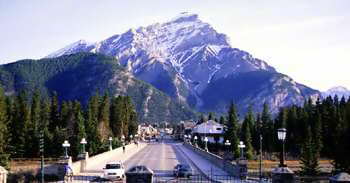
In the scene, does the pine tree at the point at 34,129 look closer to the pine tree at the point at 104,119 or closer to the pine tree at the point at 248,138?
the pine tree at the point at 104,119

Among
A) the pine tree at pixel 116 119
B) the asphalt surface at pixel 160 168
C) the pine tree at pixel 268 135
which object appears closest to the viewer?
the asphalt surface at pixel 160 168

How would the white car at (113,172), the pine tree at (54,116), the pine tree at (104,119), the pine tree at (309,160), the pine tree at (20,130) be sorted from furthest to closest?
the pine tree at (104,119), the pine tree at (54,116), the pine tree at (20,130), the pine tree at (309,160), the white car at (113,172)

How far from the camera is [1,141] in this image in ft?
238

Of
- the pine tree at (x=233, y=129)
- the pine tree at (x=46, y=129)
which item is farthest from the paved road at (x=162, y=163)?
the pine tree at (x=46, y=129)

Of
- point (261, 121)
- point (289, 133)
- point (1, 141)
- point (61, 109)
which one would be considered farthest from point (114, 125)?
point (1, 141)

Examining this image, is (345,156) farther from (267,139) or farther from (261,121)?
(261,121)

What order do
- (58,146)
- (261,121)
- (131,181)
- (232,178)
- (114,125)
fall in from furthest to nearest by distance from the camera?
(114,125) → (261,121) → (58,146) → (232,178) → (131,181)

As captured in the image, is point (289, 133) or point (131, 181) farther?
point (289, 133)

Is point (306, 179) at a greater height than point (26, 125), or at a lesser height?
lesser

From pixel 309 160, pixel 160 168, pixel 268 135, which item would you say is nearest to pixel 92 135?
pixel 268 135

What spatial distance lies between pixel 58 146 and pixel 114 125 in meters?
41.4

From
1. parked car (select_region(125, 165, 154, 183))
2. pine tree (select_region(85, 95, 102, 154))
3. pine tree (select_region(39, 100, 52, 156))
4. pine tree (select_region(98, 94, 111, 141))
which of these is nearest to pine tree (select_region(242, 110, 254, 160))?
pine tree (select_region(85, 95, 102, 154))

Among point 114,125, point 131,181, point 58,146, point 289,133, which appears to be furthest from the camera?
point 114,125

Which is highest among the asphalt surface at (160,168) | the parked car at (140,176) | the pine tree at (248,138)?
the pine tree at (248,138)
